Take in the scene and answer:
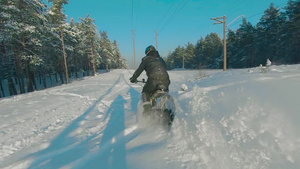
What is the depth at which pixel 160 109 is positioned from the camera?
11.8 ft

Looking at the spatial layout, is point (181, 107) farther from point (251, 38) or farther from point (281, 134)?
point (251, 38)

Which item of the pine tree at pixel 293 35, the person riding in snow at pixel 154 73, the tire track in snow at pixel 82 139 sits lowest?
the tire track in snow at pixel 82 139

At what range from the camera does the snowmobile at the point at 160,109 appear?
3.47 meters

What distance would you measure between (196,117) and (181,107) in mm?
702

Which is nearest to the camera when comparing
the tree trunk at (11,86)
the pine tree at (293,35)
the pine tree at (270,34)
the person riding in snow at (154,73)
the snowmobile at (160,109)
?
the snowmobile at (160,109)

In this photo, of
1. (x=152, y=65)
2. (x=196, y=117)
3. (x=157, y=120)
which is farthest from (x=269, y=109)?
(x=152, y=65)

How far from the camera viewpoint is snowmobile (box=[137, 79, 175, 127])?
3.47 m

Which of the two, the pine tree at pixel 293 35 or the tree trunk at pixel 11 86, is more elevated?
the pine tree at pixel 293 35

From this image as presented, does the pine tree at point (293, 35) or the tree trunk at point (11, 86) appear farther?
the pine tree at point (293, 35)

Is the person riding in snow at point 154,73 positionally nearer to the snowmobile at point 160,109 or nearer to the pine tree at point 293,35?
the snowmobile at point 160,109

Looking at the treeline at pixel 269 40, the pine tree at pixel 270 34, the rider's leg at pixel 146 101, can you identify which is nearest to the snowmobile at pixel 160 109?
the rider's leg at pixel 146 101

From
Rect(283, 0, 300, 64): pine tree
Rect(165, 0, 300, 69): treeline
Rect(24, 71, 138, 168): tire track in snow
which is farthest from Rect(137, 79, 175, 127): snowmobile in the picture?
Rect(283, 0, 300, 64): pine tree

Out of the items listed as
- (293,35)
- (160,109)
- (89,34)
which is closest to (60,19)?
(89,34)

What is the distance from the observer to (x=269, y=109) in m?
2.25
